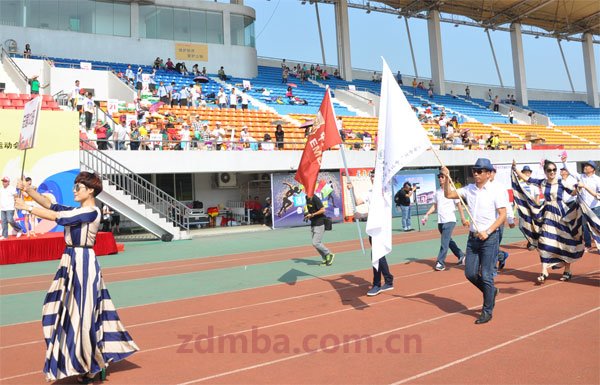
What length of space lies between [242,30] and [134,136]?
19933mm

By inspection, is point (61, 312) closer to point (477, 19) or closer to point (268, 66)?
point (268, 66)

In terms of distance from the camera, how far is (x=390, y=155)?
25.1 ft

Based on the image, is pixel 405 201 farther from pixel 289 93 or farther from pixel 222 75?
pixel 222 75

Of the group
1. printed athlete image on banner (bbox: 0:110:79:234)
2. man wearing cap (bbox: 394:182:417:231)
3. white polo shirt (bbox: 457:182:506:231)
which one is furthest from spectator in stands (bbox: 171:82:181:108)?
white polo shirt (bbox: 457:182:506:231)

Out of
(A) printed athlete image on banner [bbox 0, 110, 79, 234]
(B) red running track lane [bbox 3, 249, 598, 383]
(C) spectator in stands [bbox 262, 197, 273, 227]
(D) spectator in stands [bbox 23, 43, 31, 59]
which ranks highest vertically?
(D) spectator in stands [bbox 23, 43, 31, 59]

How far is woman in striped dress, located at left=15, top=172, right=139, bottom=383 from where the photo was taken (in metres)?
4.71

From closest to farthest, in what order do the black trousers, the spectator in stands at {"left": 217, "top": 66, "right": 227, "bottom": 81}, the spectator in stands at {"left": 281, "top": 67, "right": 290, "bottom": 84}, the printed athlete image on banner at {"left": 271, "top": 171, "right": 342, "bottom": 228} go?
1. the black trousers
2. the printed athlete image on banner at {"left": 271, "top": 171, "right": 342, "bottom": 228}
3. the spectator in stands at {"left": 217, "top": 66, "right": 227, "bottom": 81}
4. the spectator in stands at {"left": 281, "top": 67, "right": 290, "bottom": 84}

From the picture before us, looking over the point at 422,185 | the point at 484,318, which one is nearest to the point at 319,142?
the point at 484,318

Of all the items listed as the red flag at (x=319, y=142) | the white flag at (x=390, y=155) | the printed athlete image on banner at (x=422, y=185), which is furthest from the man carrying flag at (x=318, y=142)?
the printed athlete image on banner at (x=422, y=185)

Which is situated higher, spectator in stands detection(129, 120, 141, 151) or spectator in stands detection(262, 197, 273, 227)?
spectator in stands detection(129, 120, 141, 151)

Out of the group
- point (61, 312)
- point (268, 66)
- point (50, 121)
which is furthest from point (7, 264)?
point (268, 66)

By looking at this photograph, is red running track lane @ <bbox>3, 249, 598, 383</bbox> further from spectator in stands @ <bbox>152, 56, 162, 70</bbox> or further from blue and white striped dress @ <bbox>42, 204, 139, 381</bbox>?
spectator in stands @ <bbox>152, 56, 162, 70</bbox>

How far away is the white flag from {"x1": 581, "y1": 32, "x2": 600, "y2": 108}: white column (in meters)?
51.8

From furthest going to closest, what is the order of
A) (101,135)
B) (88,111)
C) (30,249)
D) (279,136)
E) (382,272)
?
(279,136) < (88,111) < (101,135) < (30,249) < (382,272)
